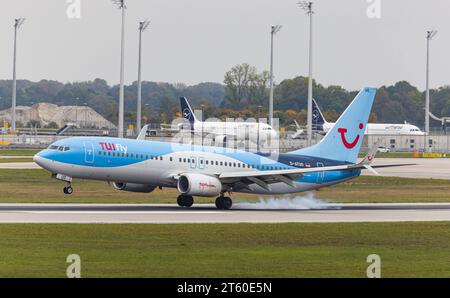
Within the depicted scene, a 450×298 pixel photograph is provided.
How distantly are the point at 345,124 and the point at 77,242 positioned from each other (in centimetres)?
2824

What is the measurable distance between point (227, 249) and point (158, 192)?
37.6 metres

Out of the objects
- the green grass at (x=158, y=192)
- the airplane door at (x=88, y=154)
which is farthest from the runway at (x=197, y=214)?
the green grass at (x=158, y=192)

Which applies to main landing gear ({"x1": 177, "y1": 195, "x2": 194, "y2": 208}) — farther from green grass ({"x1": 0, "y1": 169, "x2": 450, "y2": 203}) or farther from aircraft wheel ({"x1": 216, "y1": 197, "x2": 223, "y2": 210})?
green grass ({"x1": 0, "y1": 169, "x2": 450, "y2": 203})

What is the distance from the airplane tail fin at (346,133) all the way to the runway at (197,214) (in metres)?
3.43

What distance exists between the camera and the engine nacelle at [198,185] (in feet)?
185

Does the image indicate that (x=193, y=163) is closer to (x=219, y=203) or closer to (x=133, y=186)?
(x=219, y=203)

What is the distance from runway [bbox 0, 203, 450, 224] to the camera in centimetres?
4866

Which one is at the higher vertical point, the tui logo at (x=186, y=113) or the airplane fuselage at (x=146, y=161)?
the tui logo at (x=186, y=113)

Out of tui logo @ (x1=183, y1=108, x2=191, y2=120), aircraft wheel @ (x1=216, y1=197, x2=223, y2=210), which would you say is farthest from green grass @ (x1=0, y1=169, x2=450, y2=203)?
tui logo @ (x1=183, y1=108, x2=191, y2=120)

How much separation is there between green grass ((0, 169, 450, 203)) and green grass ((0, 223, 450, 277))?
65.8ft

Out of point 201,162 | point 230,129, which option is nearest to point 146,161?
point 201,162

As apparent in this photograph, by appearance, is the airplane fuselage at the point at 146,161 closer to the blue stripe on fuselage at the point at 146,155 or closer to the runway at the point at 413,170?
the blue stripe on fuselage at the point at 146,155

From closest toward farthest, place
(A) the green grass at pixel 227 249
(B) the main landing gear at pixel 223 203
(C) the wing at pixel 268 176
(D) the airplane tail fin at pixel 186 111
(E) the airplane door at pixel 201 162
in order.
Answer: (A) the green grass at pixel 227 249 < (C) the wing at pixel 268 176 < (B) the main landing gear at pixel 223 203 < (E) the airplane door at pixel 201 162 < (D) the airplane tail fin at pixel 186 111

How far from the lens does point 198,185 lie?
185ft
